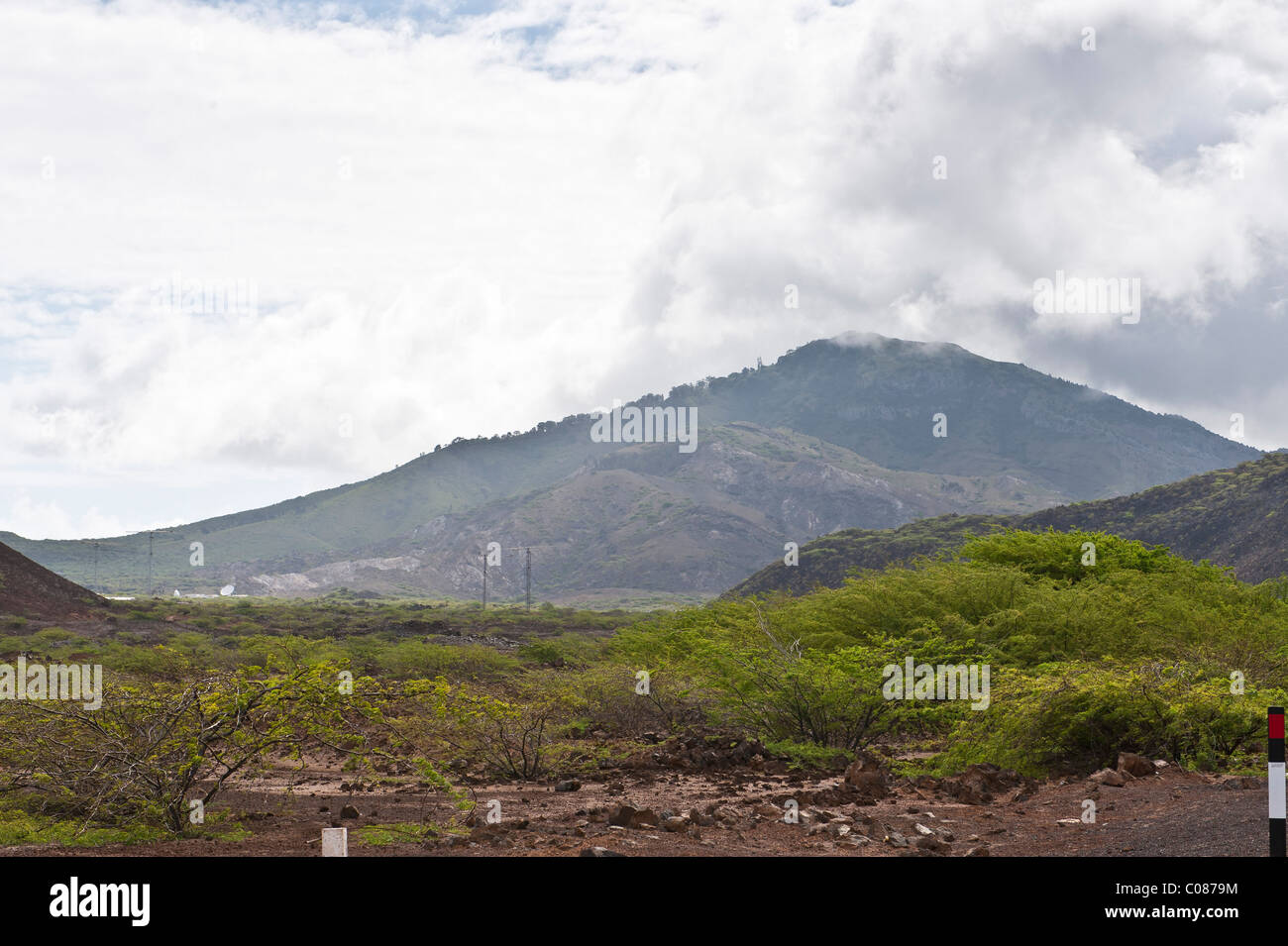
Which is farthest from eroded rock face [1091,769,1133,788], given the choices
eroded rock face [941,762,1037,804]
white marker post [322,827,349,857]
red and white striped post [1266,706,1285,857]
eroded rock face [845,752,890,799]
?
white marker post [322,827,349,857]

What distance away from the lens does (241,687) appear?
11914 mm

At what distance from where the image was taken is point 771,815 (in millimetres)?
12844

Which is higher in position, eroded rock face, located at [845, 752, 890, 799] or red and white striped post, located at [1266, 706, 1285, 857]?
red and white striped post, located at [1266, 706, 1285, 857]

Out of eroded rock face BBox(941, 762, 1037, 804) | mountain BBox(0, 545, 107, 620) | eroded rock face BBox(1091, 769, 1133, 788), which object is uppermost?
mountain BBox(0, 545, 107, 620)

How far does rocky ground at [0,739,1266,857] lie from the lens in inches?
417

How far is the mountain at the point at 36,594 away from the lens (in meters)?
62.8

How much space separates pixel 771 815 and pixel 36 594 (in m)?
63.9

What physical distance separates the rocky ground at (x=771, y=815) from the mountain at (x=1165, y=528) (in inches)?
2287

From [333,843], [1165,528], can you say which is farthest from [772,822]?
[1165,528]

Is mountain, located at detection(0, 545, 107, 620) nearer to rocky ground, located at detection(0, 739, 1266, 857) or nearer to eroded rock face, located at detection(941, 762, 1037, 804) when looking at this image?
rocky ground, located at detection(0, 739, 1266, 857)

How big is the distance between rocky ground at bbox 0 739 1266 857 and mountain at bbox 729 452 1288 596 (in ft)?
191
